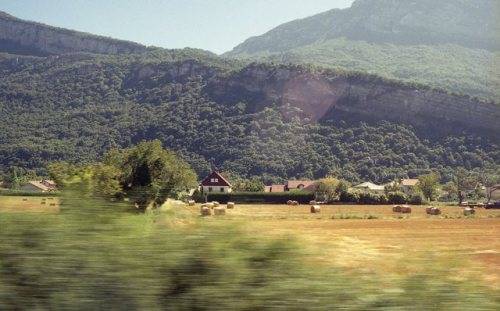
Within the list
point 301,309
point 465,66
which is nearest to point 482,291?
point 301,309

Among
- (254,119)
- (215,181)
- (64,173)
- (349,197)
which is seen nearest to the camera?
(64,173)

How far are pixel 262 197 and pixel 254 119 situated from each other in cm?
7226

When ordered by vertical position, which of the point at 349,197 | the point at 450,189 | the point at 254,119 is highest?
the point at 254,119

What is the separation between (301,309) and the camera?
3.13 m

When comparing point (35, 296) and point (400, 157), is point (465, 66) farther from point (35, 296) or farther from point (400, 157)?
point (35, 296)

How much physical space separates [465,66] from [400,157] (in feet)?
298

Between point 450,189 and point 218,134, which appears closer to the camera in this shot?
point 450,189

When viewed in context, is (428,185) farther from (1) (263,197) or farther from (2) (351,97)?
(2) (351,97)

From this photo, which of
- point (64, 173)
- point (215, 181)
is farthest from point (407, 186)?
point (64, 173)

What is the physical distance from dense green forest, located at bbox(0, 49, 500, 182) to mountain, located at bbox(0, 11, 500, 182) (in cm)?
28

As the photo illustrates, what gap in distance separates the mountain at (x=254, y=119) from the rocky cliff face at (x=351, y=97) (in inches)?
11.3

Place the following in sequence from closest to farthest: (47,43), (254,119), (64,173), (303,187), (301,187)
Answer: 1. (64,173)
2. (303,187)
3. (301,187)
4. (254,119)
5. (47,43)

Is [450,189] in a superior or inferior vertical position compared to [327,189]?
superior

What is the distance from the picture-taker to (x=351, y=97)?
144m
